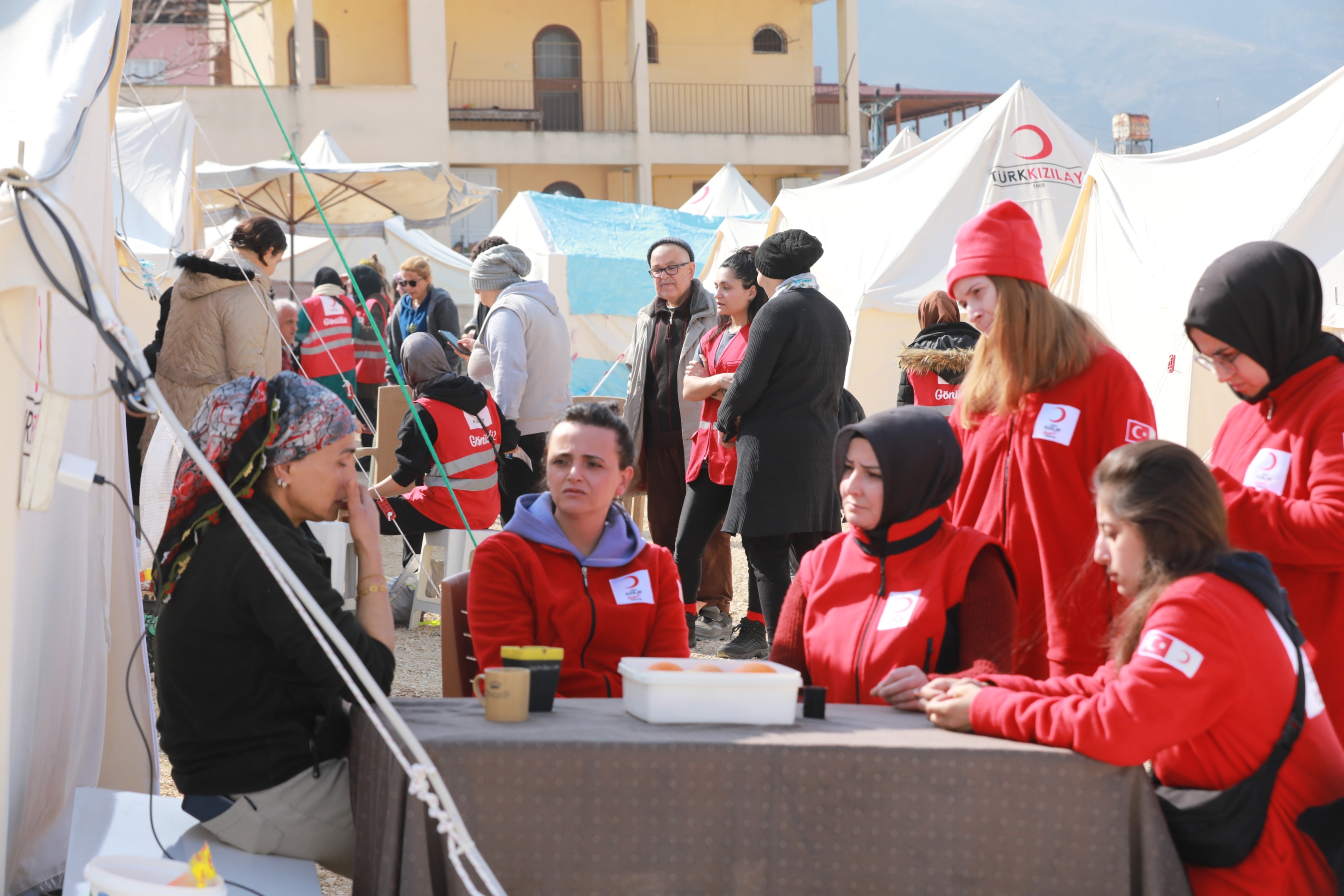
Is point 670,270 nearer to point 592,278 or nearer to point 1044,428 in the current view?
point 1044,428

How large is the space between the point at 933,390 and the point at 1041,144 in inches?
214

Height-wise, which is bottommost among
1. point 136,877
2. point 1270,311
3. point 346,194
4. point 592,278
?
point 136,877

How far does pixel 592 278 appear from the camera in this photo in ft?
46.8

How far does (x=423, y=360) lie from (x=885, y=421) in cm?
331

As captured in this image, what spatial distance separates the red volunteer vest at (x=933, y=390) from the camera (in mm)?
5902

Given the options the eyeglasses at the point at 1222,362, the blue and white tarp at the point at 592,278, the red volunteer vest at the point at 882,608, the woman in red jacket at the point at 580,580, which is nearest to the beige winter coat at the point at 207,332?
the woman in red jacket at the point at 580,580

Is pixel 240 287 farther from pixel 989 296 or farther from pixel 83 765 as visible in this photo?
pixel 989 296

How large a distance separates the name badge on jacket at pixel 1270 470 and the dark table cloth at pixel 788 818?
2.51 ft

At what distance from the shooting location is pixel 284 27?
24.2 metres

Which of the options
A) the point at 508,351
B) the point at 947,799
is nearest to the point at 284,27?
the point at 508,351

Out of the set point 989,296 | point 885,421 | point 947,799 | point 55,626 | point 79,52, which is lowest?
point 947,799

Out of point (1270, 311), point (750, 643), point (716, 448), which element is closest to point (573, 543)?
point (1270, 311)

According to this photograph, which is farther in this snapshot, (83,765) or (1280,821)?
(83,765)

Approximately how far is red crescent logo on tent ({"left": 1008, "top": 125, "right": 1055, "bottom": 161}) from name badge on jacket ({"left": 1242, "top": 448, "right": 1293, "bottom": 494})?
8465 mm
